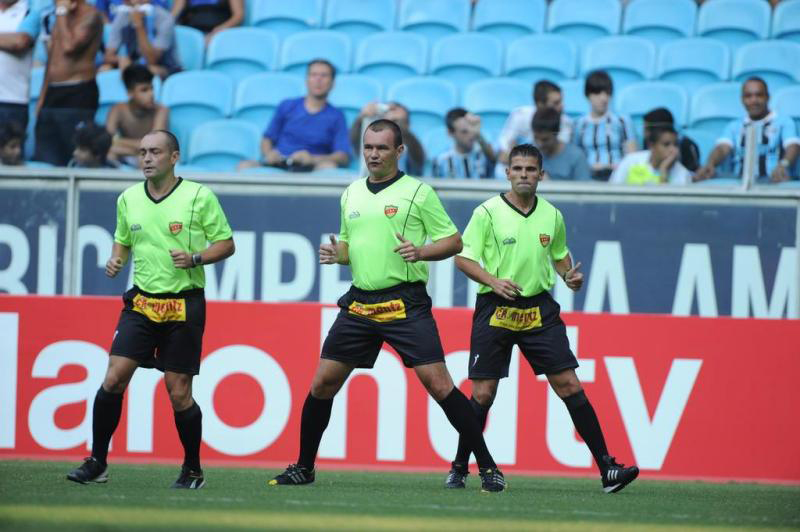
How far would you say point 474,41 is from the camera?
14.1 m

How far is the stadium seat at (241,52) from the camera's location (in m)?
13.9

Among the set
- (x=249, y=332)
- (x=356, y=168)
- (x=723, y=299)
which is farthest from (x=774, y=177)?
(x=249, y=332)

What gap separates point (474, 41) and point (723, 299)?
4.99 meters

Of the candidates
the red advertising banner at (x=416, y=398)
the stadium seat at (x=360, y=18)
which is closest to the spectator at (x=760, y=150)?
the red advertising banner at (x=416, y=398)

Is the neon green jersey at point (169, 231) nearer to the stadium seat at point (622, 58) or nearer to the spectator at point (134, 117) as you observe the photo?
the spectator at point (134, 117)

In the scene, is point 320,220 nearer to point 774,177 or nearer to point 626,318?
point 626,318

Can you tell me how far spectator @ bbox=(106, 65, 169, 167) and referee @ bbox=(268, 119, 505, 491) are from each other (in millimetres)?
3879

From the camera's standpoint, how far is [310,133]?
37.2 feet

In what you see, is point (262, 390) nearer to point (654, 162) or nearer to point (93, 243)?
point (93, 243)

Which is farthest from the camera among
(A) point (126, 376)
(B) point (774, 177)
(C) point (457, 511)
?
(B) point (774, 177)

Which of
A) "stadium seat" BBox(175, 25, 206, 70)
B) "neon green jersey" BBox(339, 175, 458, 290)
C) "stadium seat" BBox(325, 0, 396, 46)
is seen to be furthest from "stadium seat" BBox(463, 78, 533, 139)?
"neon green jersey" BBox(339, 175, 458, 290)

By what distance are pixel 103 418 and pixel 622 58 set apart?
821cm

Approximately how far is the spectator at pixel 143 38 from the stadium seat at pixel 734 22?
18.7 ft

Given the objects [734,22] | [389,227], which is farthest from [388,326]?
[734,22]
